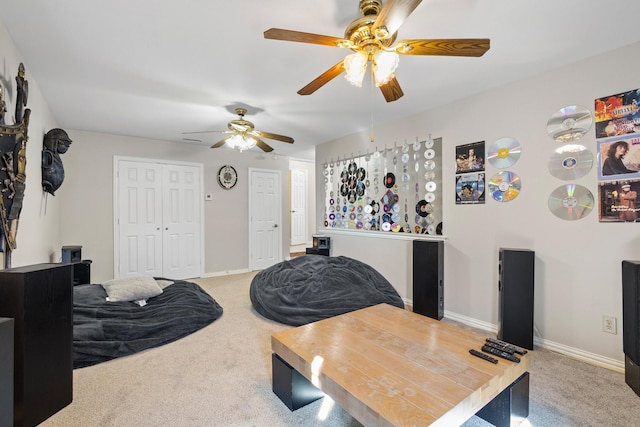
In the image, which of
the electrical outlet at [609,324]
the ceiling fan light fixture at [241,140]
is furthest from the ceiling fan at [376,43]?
the electrical outlet at [609,324]

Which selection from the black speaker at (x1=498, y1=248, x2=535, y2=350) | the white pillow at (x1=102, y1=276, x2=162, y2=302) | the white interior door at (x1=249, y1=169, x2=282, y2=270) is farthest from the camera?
the white interior door at (x1=249, y1=169, x2=282, y2=270)

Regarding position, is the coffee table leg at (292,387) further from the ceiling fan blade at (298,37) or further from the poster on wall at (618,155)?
the poster on wall at (618,155)

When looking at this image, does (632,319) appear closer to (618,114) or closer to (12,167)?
(618,114)

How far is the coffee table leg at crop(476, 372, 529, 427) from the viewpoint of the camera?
1.51m

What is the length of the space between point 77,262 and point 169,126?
2.05m

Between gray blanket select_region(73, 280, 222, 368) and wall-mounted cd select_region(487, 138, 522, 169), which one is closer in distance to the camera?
gray blanket select_region(73, 280, 222, 368)

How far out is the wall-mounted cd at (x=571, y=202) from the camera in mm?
2363

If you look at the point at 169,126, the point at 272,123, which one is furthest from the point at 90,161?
the point at 272,123

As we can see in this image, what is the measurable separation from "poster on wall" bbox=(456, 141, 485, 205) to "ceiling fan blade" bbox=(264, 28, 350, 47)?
2.06 meters

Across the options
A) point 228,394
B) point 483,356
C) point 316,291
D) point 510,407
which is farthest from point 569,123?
point 228,394

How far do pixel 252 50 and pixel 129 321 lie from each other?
2518 mm

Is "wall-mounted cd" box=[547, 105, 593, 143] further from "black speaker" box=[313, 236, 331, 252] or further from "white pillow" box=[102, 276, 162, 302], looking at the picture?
"white pillow" box=[102, 276, 162, 302]

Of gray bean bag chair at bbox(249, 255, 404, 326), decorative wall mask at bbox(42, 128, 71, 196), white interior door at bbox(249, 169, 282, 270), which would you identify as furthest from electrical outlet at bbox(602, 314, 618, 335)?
decorative wall mask at bbox(42, 128, 71, 196)

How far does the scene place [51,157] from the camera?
10.4 ft
